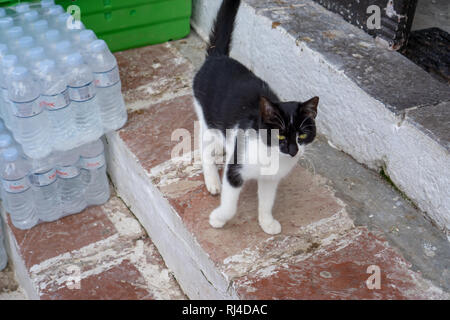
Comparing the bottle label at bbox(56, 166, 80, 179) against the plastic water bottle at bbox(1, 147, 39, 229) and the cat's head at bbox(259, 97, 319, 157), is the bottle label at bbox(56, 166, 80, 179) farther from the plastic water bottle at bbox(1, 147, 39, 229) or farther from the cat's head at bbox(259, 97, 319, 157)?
the cat's head at bbox(259, 97, 319, 157)

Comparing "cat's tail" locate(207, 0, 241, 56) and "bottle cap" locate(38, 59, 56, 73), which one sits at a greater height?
"cat's tail" locate(207, 0, 241, 56)

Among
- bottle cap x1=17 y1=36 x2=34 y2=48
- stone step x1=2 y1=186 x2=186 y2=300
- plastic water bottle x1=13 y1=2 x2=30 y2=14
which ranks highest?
plastic water bottle x1=13 y1=2 x2=30 y2=14

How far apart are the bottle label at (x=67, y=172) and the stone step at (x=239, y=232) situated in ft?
0.73

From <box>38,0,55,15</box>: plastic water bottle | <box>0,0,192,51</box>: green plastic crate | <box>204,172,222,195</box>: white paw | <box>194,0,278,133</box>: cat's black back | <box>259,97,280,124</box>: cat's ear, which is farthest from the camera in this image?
<box>0,0,192,51</box>: green plastic crate

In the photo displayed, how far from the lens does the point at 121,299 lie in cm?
197

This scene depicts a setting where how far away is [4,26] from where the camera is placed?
7.48 feet

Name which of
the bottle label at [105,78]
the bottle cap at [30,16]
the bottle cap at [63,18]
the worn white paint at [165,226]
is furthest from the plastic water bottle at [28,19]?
the worn white paint at [165,226]

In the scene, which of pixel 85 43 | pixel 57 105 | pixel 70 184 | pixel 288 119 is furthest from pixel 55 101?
pixel 288 119

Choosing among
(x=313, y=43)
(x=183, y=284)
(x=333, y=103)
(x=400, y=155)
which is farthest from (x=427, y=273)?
(x=313, y=43)

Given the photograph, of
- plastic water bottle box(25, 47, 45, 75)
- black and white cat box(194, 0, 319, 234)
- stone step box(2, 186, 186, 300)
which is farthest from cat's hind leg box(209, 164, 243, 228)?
plastic water bottle box(25, 47, 45, 75)

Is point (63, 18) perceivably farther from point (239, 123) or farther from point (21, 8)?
point (239, 123)

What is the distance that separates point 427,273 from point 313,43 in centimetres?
110

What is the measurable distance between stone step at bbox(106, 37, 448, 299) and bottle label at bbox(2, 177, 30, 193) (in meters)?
0.44

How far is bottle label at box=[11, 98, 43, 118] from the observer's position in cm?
203
